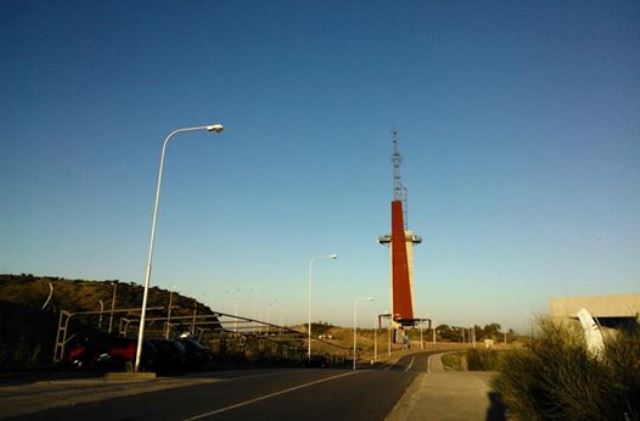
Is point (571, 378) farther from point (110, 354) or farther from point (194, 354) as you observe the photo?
point (194, 354)

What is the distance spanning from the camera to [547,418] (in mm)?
10289

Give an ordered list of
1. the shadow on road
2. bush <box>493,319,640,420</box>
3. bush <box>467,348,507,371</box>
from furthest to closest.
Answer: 1. bush <box>467,348,507,371</box>
2. the shadow on road
3. bush <box>493,319,640,420</box>

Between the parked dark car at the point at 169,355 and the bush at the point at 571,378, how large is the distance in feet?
55.1

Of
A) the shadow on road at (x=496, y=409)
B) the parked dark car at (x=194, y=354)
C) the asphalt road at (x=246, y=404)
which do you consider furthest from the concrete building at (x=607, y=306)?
the parked dark car at (x=194, y=354)

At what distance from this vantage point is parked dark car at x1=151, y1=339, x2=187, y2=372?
25094 millimetres

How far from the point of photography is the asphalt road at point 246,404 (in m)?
11.3

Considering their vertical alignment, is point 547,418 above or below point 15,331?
below

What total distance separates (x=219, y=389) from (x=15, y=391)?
5.70 meters

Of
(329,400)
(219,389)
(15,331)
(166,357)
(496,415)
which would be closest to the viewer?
(496,415)

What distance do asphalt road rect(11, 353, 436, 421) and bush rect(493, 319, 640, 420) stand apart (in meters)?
3.46

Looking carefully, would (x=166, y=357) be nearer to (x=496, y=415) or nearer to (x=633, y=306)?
(x=496, y=415)

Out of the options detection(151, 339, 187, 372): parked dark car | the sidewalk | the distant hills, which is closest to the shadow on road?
the sidewalk

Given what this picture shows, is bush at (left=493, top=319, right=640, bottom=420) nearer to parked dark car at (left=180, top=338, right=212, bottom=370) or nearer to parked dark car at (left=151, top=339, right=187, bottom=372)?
parked dark car at (left=151, top=339, right=187, bottom=372)

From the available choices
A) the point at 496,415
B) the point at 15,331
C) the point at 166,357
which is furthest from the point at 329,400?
the point at 15,331
